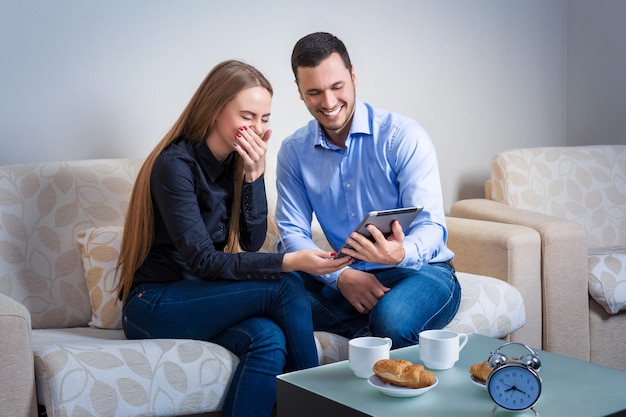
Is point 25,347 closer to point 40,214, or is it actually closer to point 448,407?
point 40,214

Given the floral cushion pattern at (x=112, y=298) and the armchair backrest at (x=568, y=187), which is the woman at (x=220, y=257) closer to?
the floral cushion pattern at (x=112, y=298)

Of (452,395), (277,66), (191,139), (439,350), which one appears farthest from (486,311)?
(277,66)

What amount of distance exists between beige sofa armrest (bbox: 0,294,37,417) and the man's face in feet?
3.25

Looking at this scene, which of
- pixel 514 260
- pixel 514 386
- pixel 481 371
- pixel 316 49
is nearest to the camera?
pixel 514 386

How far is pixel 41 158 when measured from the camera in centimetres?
269

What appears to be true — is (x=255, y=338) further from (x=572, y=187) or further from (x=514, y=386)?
(x=572, y=187)

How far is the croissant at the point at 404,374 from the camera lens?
1.53 meters

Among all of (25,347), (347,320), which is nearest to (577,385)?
(347,320)

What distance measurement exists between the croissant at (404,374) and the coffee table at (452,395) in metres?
0.03

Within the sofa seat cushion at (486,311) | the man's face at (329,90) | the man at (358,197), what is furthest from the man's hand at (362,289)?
the man's face at (329,90)

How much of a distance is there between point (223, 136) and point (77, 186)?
1.82 ft

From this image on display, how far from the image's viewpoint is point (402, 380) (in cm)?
153

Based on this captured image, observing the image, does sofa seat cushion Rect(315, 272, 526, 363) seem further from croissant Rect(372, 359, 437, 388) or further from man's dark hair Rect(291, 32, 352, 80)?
man's dark hair Rect(291, 32, 352, 80)

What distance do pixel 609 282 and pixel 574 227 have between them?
0.21 meters
